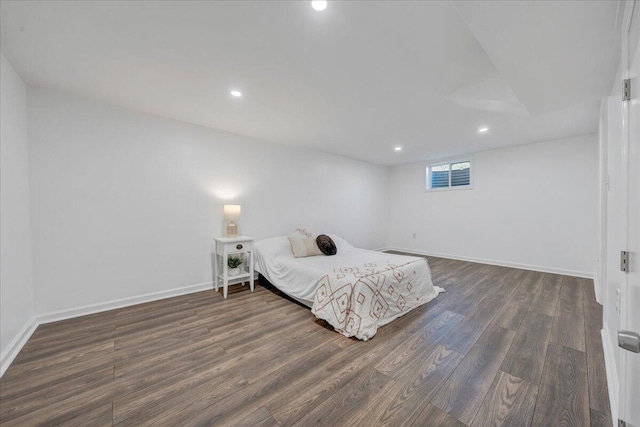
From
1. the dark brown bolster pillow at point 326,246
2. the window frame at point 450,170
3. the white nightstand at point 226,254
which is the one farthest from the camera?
the window frame at point 450,170

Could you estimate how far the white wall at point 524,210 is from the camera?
3.98m

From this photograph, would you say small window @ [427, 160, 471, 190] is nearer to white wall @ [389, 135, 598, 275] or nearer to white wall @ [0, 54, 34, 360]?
white wall @ [389, 135, 598, 275]

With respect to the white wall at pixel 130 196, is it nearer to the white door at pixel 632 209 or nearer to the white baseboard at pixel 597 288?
the white door at pixel 632 209

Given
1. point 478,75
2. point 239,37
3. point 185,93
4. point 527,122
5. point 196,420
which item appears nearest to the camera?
point 196,420

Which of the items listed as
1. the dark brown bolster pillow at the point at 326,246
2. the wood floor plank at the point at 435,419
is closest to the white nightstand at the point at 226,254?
the dark brown bolster pillow at the point at 326,246

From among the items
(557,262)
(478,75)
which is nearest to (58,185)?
(478,75)

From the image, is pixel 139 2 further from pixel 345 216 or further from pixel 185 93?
pixel 345 216

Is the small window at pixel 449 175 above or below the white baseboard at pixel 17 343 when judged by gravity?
above

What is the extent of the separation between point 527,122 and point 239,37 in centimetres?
394

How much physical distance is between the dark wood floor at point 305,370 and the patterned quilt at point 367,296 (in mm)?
138

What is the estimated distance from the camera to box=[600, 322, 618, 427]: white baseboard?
4.50ft

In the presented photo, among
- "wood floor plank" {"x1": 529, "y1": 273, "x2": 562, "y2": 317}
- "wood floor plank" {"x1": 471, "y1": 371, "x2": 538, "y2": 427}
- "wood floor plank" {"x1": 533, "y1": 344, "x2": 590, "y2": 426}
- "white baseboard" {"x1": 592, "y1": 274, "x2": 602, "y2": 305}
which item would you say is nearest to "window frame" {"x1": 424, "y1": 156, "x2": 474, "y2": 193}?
"wood floor plank" {"x1": 529, "y1": 273, "x2": 562, "y2": 317}

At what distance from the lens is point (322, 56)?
1.91 meters

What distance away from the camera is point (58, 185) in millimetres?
2504
